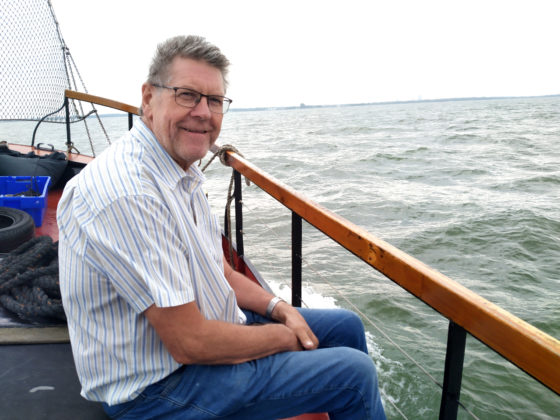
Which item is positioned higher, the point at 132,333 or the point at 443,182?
the point at 132,333

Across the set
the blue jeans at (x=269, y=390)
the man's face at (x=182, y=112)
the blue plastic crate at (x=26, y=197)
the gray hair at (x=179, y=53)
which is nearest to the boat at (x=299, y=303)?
the blue jeans at (x=269, y=390)

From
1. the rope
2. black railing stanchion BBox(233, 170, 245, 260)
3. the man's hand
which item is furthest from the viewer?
black railing stanchion BBox(233, 170, 245, 260)

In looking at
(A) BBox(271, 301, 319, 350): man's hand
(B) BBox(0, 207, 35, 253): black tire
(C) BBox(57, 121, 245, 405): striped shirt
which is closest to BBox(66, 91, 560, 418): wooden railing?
(A) BBox(271, 301, 319, 350): man's hand

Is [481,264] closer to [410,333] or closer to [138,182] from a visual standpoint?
[410,333]

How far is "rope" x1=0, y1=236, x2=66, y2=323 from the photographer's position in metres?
1.79

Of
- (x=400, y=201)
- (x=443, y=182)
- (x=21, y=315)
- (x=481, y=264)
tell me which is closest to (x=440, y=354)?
(x=481, y=264)

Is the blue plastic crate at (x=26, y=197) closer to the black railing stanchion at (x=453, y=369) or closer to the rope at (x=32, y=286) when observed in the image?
the rope at (x=32, y=286)

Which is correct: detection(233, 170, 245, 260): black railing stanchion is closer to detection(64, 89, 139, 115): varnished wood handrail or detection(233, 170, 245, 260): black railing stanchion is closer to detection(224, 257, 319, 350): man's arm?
detection(224, 257, 319, 350): man's arm

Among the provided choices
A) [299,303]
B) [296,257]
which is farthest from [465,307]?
[299,303]

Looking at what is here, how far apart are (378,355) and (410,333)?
1.80ft

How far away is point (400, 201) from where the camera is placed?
8.43 metres

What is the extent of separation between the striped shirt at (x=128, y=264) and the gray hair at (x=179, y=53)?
0.16 metres

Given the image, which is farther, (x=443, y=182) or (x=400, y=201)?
(x=443, y=182)

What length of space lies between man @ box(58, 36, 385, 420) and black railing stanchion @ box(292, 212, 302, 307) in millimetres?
655
